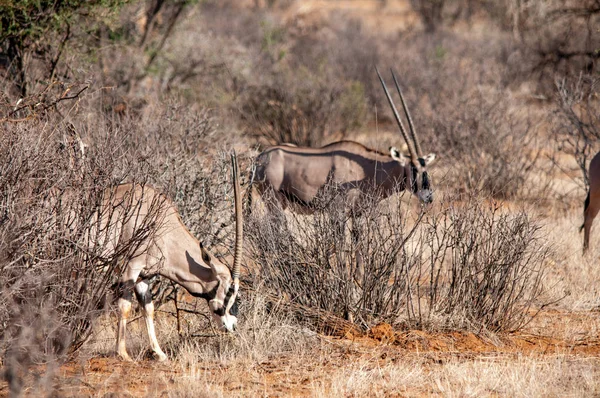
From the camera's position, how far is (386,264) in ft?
20.7

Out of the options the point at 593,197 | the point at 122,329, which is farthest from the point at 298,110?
the point at 122,329

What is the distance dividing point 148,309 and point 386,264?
192cm

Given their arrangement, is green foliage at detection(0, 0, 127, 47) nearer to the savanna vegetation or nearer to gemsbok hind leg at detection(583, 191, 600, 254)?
the savanna vegetation

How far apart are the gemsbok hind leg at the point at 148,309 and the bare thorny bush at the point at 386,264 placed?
0.90 m

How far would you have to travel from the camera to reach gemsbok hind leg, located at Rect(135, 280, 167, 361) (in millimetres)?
6121

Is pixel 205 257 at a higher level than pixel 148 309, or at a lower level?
higher

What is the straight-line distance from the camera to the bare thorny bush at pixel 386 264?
6.31m

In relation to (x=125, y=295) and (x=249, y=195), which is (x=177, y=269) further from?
(x=249, y=195)

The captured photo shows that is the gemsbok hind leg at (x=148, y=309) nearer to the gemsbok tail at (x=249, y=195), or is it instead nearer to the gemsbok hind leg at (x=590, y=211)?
the gemsbok tail at (x=249, y=195)

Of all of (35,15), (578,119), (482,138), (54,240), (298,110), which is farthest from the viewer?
(298,110)

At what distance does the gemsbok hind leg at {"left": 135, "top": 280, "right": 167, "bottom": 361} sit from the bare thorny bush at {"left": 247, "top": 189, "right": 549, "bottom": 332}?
90 centimetres

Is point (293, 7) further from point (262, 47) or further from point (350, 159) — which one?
point (350, 159)

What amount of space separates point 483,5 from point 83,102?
24.7 meters

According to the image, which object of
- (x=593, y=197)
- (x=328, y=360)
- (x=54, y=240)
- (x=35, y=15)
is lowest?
(x=328, y=360)
